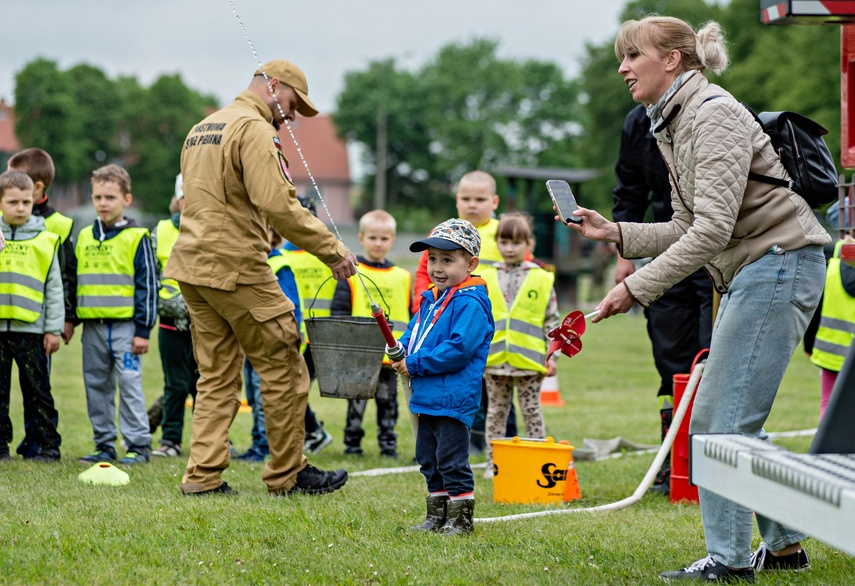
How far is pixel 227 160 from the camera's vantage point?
6.34m

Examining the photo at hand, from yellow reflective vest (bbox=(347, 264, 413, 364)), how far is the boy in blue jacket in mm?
3251

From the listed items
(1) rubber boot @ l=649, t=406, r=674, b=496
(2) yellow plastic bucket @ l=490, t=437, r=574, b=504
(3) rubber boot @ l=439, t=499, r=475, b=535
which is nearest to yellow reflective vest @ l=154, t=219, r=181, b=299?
(2) yellow plastic bucket @ l=490, t=437, r=574, b=504

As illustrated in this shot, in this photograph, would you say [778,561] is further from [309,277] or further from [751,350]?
[309,277]

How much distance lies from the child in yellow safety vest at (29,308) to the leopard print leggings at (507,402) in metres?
3.10

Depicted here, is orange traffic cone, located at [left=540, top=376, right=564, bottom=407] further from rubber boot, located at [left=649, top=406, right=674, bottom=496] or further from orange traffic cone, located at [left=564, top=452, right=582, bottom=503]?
orange traffic cone, located at [left=564, top=452, right=582, bottom=503]

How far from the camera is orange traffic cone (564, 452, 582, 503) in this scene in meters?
6.82

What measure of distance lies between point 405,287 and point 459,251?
11.7 ft

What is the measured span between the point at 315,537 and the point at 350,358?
3.48ft

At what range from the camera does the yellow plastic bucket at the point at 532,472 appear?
22.1 feet

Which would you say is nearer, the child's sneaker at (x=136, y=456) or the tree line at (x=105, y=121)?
the child's sneaker at (x=136, y=456)

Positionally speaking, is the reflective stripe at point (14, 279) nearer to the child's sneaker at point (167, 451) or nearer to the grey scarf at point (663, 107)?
the child's sneaker at point (167, 451)

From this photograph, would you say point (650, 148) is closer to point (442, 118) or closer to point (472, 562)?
point (472, 562)

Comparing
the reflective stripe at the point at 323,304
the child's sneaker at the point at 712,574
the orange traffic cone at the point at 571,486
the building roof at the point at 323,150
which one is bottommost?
the orange traffic cone at the point at 571,486

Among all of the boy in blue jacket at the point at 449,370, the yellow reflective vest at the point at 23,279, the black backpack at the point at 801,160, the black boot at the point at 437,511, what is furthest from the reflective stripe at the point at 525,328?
the black backpack at the point at 801,160
